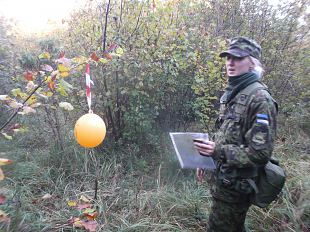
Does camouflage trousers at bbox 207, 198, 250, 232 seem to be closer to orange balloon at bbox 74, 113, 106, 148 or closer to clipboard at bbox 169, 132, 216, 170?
clipboard at bbox 169, 132, 216, 170

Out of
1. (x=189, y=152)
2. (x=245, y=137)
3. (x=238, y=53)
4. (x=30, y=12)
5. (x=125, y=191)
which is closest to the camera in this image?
(x=245, y=137)

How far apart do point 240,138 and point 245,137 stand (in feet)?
0.22

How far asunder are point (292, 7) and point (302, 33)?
504mm

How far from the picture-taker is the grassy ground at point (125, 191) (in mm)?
2963

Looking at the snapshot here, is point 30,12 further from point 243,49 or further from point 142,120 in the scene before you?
point 243,49

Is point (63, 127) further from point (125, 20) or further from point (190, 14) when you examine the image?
point (190, 14)

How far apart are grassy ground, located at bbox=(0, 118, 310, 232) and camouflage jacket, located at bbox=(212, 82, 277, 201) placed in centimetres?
64

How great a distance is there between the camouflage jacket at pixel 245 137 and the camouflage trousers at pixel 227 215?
0.09m

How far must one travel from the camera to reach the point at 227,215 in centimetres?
236

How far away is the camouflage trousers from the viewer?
7.68ft

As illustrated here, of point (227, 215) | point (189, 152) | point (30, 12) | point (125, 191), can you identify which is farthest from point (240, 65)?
point (30, 12)

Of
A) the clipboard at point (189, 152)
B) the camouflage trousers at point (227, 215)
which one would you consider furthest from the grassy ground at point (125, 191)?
the clipboard at point (189, 152)

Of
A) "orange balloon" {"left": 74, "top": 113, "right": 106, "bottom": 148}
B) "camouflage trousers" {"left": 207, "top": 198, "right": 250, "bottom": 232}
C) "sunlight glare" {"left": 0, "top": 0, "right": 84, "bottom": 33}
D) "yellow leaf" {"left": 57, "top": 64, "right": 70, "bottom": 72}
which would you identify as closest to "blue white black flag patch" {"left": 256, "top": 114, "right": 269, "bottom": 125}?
"camouflage trousers" {"left": 207, "top": 198, "right": 250, "bottom": 232}

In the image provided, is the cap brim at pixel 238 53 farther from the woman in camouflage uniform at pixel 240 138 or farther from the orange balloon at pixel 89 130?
the orange balloon at pixel 89 130
